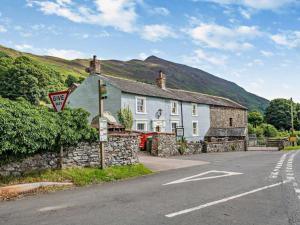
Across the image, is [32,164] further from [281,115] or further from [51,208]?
[281,115]

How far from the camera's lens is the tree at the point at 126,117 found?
30.5 metres

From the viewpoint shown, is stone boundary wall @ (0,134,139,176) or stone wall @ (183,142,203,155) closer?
stone boundary wall @ (0,134,139,176)

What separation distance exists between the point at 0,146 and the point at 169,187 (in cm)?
579

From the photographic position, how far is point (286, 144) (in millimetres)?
45719

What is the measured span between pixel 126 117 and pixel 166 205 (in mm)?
23156

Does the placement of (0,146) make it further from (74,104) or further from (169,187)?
(74,104)

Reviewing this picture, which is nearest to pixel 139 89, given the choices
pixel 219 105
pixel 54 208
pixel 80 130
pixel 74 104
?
pixel 74 104

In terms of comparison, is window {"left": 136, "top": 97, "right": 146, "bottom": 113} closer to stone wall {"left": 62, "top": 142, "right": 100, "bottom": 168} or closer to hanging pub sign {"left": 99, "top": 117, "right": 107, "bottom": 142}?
stone wall {"left": 62, "top": 142, "right": 100, "bottom": 168}

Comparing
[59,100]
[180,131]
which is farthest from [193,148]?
[59,100]

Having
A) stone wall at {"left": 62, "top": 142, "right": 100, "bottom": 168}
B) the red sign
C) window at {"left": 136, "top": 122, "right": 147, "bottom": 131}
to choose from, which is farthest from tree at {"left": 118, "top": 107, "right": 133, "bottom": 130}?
the red sign

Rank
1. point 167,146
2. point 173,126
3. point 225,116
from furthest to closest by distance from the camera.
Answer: point 225,116 → point 173,126 → point 167,146

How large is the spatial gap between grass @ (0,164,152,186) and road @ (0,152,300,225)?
1.02m

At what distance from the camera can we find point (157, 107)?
1382 inches

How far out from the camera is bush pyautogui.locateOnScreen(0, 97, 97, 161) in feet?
33.6
